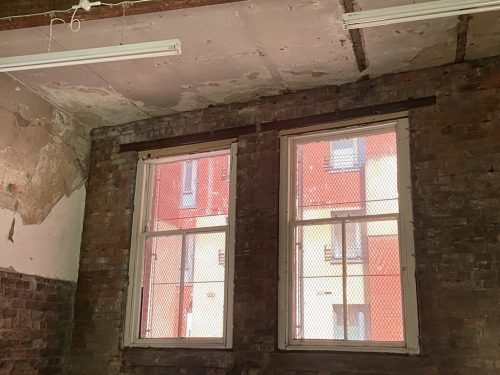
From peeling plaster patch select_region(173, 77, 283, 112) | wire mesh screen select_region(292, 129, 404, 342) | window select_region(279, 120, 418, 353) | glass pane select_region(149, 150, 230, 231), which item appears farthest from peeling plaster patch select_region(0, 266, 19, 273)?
wire mesh screen select_region(292, 129, 404, 342)

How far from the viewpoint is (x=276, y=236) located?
5.29 metres

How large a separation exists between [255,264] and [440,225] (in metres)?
1.70

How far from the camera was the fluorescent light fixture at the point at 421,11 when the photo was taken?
10.9 feet

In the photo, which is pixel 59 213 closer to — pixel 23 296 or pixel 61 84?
pixel 23 296

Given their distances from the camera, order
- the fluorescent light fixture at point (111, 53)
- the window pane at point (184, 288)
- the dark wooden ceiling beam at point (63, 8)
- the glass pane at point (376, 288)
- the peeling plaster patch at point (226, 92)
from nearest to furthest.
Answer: the fluorescent light fixture at point (111, 53) < the dark wooden ceiling beam at point (63, 8) < the glass pane at point (376, 288) < the peeling plaster patch at point (226, 92) < the window pane at point (184, 288)

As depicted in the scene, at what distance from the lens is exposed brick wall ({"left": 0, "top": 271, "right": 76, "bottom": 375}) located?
17.1ft

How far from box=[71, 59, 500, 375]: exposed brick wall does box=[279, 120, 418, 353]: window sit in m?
0.12

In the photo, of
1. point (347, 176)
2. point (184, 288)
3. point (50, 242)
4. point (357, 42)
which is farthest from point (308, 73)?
point (50, 242)

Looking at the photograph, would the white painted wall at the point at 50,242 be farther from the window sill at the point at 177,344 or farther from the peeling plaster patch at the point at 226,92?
the peeling plaster patch at the point at 226,92

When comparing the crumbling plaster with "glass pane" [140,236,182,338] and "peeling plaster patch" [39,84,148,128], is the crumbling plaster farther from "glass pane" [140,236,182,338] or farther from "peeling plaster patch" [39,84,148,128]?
"glass pane" [140,236,182,338]

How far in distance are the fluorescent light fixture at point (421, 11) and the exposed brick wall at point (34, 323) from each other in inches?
153

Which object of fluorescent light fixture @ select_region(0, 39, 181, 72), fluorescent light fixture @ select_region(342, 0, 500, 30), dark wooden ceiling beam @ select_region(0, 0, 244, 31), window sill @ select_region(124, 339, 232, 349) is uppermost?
dark wooden ceiling beam @ select_region(0, 0, 244, 31)

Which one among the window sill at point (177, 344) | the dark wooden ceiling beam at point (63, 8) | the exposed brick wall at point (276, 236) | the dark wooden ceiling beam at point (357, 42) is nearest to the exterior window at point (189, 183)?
the exposed brick wall at point (276, 236)

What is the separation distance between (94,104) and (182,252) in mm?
1807
